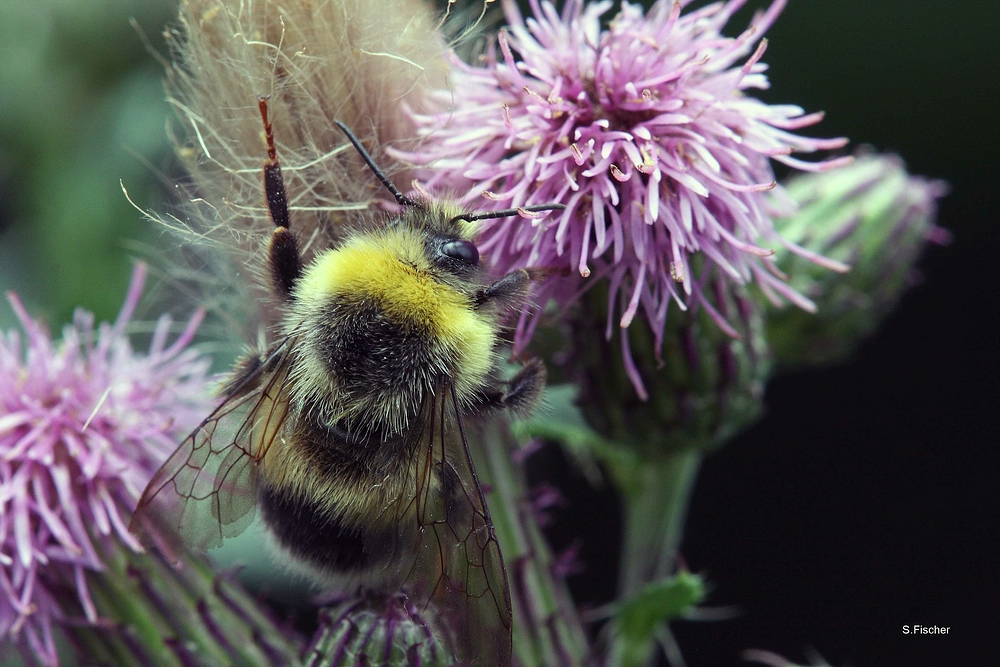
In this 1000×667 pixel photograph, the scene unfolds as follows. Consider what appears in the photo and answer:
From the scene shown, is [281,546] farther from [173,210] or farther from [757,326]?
[757,326]

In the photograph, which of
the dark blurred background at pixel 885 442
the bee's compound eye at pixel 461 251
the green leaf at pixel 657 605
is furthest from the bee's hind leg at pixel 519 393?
the dark blurred background at pixel 885 442

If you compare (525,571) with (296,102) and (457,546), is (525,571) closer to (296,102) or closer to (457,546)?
(457,546)

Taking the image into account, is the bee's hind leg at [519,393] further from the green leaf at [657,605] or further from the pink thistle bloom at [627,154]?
the green leaf at [657,605]

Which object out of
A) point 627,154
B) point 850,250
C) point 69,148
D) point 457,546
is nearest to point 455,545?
point 457,546

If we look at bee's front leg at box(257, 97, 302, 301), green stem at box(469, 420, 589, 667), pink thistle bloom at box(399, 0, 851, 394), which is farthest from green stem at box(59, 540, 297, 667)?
pink thistle bloom at box(399, 0, 851, 394)

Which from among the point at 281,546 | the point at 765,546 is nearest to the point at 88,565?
the point at 281,546

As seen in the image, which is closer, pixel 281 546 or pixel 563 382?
pixel 281 546

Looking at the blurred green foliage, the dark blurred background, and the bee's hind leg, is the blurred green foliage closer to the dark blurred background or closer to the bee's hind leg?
the bee's hind leg
